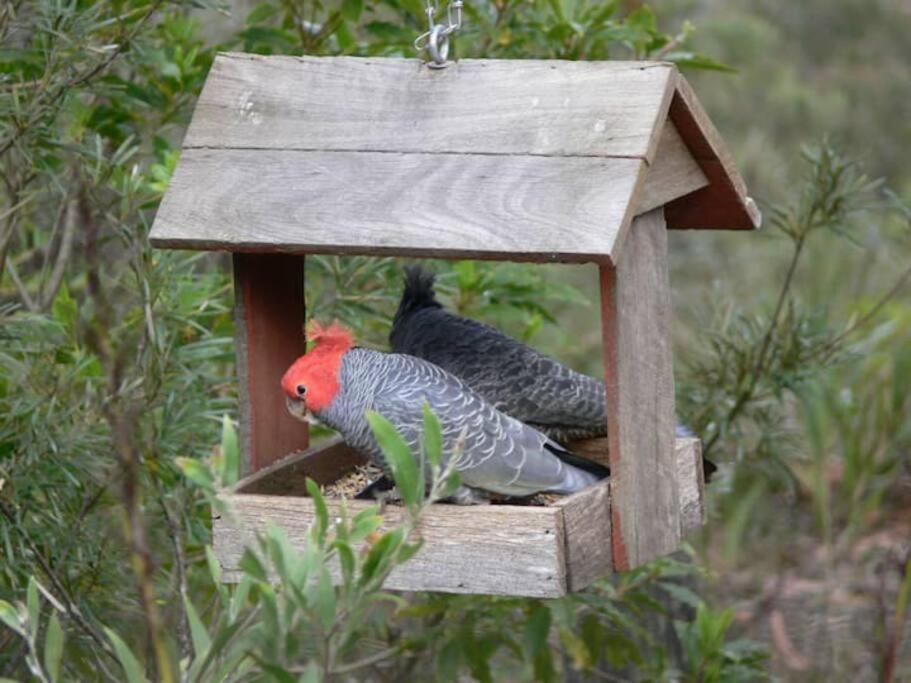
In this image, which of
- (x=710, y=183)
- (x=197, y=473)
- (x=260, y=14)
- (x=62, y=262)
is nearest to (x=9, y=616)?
(x=197, y=473)

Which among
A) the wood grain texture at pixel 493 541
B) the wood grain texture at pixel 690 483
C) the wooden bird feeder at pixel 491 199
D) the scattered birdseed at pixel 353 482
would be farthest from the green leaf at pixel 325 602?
the wood grain texture at pixel 690 483

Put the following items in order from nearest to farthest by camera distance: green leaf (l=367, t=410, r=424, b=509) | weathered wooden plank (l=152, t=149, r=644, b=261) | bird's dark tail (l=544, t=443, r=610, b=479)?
green leaf (l=367, t=410, r=424, b=509) < weathered wooden plank (l=152, t=149, r=644, b=261) < bird's dark tail (l=544, t=443, r=610, b=479)

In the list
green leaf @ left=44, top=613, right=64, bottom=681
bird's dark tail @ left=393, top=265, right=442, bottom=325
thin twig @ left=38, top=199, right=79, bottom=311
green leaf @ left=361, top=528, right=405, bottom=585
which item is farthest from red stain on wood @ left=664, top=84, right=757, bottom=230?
thin twig @ left=38, top=199, right=79, bottom=311

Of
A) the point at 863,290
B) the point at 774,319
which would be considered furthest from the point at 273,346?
the point at 863,290

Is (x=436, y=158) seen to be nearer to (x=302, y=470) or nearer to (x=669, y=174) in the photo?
(x=669, y=174)

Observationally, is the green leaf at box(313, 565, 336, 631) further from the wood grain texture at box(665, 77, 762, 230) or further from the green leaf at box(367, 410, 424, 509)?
the wood grain texture at box(665, 77, 762, 230)

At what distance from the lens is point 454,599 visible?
3.99 m

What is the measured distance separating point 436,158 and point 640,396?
619mm

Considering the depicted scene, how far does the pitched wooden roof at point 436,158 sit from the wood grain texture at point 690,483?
1.89ft

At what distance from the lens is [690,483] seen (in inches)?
132

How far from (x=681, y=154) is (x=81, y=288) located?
2.14 m

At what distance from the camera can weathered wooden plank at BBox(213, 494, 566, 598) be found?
2781 millimetres

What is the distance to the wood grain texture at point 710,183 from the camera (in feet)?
9.87

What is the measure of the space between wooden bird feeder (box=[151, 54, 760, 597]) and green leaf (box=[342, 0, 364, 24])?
86 centimetres
